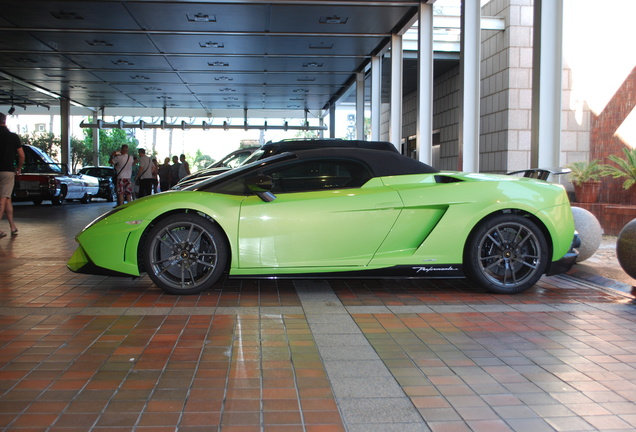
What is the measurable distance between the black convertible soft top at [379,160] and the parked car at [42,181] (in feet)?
49.3

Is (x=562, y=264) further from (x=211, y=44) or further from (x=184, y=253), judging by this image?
(x=211, y=44)

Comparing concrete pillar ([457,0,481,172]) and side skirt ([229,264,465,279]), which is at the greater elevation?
concrete pillar ([457,0,481,172])

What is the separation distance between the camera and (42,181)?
59.4 feet

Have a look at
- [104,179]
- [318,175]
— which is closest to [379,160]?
[318,175]

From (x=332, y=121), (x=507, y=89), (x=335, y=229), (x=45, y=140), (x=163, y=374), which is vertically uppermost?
(x=332, y=121)

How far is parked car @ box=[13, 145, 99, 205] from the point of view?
58.6 feet

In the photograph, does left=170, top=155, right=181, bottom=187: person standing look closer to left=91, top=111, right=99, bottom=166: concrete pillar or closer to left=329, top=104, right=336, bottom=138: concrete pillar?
left=329, top=104, right=336, bottom=138: concrete pillar

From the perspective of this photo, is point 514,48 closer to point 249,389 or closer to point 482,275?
point 482,275

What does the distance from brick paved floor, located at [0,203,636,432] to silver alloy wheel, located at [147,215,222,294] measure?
0.18 metres

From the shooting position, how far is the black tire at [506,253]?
507cm

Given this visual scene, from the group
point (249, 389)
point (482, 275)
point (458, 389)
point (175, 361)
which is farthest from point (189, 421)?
point (482, 275)

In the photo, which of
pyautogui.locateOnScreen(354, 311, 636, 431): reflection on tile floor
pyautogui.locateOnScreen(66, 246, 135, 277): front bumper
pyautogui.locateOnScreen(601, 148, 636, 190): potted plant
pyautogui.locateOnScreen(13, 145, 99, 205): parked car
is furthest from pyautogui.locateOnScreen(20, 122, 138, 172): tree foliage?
pyautogui.locateOnScreen(354, 311, 636, 431): reflection on tile floor

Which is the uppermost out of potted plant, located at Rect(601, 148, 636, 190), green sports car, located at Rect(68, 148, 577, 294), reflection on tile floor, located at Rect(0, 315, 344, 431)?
potted plant, located at Rect(601, 148, 636, 190)

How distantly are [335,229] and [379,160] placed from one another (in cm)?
79
